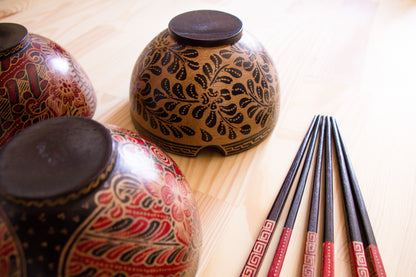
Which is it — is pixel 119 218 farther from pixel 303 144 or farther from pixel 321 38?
pixel 321 38

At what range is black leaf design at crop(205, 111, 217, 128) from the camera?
35.1 inches

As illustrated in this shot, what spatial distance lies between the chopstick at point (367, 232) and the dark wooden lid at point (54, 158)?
0.60 meters

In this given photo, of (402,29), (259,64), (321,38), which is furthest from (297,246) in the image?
(402,29)

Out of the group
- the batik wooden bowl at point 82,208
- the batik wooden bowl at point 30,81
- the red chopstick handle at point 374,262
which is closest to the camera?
the batik wooden bowl at point 82,208

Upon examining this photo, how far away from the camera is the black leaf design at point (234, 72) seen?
877mm

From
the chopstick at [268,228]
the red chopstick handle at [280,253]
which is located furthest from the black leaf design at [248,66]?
the red chopstick handle at [280,253]

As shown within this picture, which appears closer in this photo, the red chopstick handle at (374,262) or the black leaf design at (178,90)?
the red chopstick handle at (374,262)

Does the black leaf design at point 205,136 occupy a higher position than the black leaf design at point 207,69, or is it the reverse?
the black leaf design at point 207,69

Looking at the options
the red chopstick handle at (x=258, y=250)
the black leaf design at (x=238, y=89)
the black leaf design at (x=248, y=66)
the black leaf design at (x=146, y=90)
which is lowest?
the red chopstick handle at (x=258, y=250)

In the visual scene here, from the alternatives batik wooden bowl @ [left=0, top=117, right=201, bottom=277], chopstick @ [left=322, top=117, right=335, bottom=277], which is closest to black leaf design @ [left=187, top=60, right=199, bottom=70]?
batik wooden bowl @ [left=0, top=117, right=201, bottom=277]

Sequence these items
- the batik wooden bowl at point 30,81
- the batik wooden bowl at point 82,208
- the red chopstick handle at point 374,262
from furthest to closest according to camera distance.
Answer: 1. the batik wooden bowl at point 30,81
2. the red chopstick handle at point 374,262
3. the batik wooden bowl at point 82,208

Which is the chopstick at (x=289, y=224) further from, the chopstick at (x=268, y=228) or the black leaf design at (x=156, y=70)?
the black leaf design at (x=156, y=70)

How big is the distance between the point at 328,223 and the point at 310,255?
4.3 inches

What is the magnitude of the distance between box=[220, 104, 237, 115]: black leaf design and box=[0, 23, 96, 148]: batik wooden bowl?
0.44m
